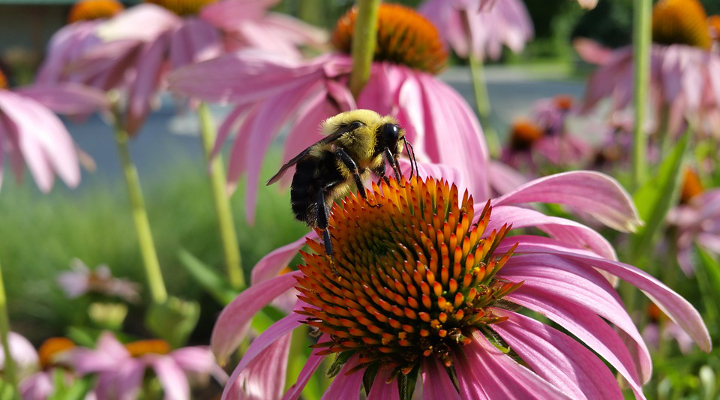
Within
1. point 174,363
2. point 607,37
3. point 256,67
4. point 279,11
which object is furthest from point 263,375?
point 607,37

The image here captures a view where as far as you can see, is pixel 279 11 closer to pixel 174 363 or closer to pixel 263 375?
pixel 174 363

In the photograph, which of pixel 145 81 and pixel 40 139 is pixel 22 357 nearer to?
pixel 40 139

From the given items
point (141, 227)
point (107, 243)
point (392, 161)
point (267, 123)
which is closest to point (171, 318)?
point (141, 227)

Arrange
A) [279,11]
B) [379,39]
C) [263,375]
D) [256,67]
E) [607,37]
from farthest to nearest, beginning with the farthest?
1. [607,37]
2. [279,11]
3. [379,39]
4. [256,67]
5. [263,375]

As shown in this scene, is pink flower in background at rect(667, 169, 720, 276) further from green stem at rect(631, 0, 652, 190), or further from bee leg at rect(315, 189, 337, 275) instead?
bee leg at rect(315, 189, 337, 275)

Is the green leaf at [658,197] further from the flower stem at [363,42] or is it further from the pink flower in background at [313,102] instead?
the flower stem at [363,42]
